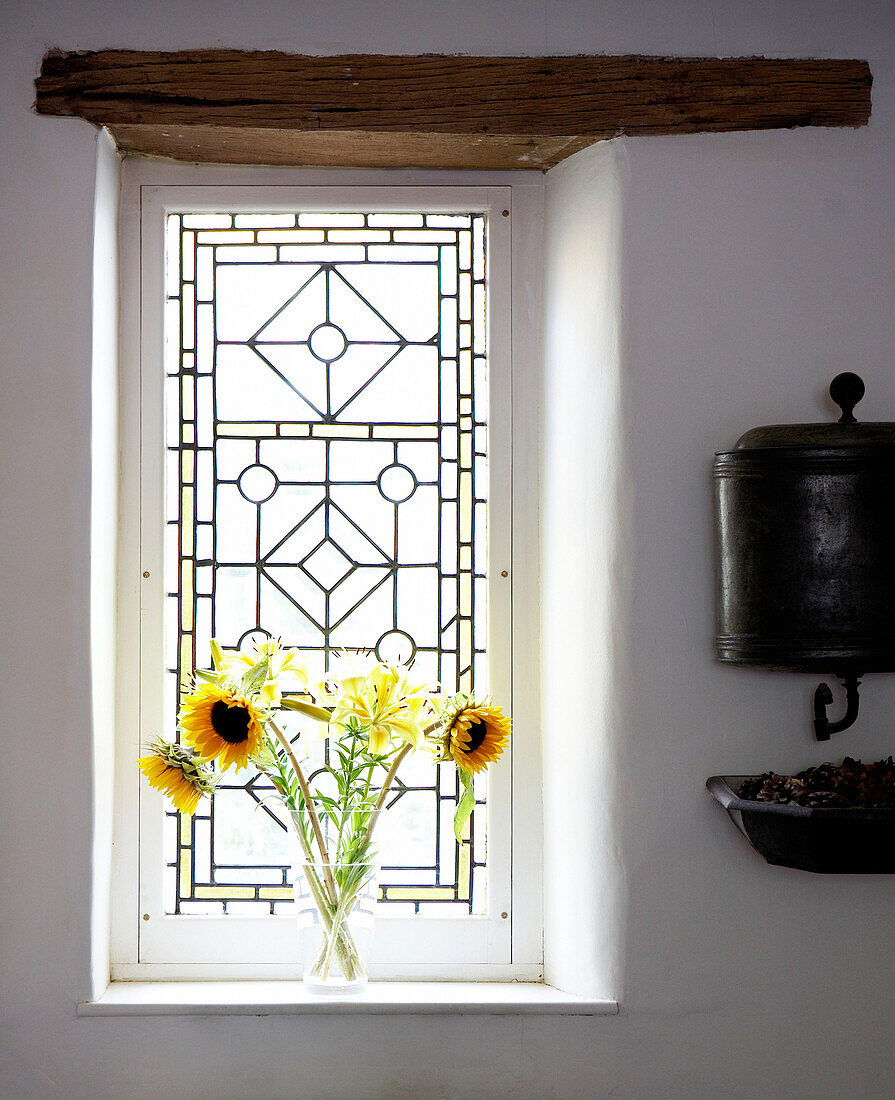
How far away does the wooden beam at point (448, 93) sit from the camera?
1.59 m

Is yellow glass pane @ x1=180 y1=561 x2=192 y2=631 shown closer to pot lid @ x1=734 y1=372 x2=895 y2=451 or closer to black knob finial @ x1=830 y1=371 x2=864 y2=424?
A: pot lid @ x1=734 y1=372 x2=895 y2=451

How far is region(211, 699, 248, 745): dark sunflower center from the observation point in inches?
56.1

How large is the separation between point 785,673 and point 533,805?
477 millimetres

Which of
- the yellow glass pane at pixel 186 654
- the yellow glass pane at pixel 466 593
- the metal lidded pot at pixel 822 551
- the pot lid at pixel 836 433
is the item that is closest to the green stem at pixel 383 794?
the yellow glass pane at pixel 466 593

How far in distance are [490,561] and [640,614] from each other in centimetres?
30

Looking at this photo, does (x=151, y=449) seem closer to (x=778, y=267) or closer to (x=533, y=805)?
(x=533, y=805)

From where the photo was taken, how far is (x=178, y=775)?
150 cm

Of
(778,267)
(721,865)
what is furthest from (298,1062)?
(778,267)

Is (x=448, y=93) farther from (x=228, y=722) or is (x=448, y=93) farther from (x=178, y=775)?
(x=178, y=775)

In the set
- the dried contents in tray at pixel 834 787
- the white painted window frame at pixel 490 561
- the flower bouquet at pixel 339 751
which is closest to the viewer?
the dried contents in tray at pixel 834 787

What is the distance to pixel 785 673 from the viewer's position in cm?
157

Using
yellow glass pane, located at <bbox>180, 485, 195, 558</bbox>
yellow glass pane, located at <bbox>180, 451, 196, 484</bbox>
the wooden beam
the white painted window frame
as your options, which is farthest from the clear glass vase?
the wooden beam

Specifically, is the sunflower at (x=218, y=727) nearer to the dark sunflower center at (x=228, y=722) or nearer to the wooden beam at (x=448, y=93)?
the dark sunflower center at (x=228, y=722)

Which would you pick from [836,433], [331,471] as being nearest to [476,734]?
[331,471]
